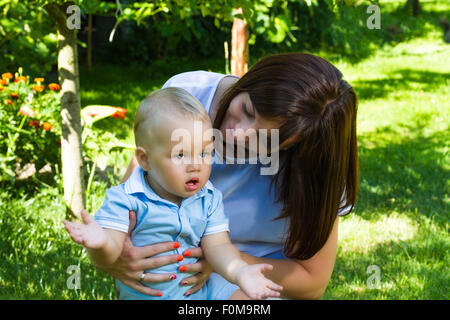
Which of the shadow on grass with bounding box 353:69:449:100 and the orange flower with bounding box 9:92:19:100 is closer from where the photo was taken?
the orange flower with bounding box 9:92:19:100

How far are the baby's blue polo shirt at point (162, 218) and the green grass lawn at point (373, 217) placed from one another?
3.47ft

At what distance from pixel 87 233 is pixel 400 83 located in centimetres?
662

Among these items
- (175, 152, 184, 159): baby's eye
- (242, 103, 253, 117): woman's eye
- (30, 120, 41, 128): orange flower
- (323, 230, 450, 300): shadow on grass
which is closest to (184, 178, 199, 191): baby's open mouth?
(175, 152, 184, 159): baby's eye

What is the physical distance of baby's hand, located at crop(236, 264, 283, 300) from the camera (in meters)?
1.46

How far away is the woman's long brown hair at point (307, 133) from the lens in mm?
1771

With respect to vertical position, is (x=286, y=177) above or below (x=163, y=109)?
below

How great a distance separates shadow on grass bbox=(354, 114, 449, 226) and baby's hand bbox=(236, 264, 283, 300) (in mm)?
2458

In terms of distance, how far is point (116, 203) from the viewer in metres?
1.65

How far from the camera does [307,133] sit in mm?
1798

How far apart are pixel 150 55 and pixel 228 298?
6.74 metres

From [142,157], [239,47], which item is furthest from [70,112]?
[239,47]

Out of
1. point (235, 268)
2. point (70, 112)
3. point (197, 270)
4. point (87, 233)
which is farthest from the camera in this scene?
point (70, 112)

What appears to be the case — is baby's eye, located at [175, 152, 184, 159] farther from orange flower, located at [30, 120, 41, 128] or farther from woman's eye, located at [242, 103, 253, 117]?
orange flower, located at [30, 120, 41, 128]

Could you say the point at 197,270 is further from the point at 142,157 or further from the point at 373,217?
the point at 373,217
